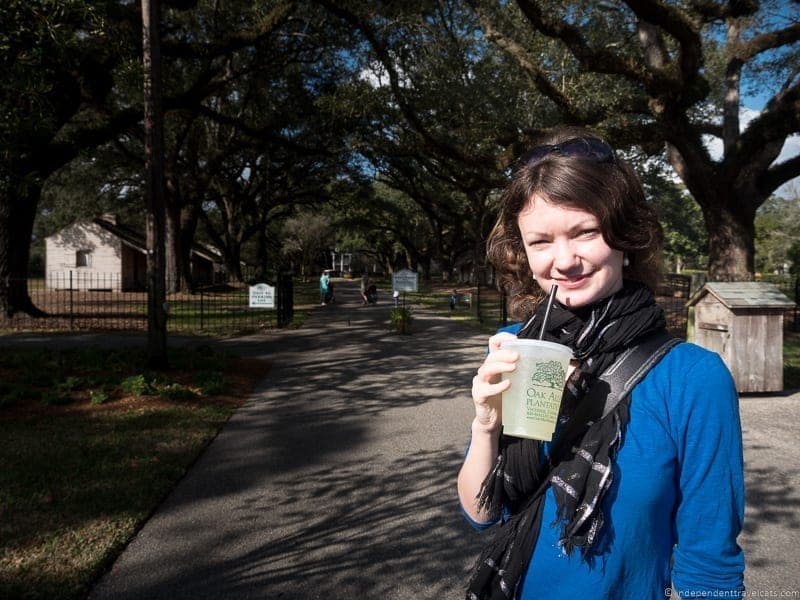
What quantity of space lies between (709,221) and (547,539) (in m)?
15.4

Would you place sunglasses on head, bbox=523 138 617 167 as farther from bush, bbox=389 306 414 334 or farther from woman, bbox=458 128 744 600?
bush, bbox=389 306 414 334

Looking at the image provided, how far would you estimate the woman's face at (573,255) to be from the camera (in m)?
1.42

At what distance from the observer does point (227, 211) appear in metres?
39.9

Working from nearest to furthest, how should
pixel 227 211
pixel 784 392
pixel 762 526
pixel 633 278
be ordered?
pixel 633 278 < pixel 762 526 < pixel 784 392 < pixel 227 211

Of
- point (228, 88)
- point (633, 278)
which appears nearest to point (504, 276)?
point (633, 278)

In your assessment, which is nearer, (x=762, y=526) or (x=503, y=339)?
(x=503, y=339)

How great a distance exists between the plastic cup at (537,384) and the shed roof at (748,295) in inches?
319

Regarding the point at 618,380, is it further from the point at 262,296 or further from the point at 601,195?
the point at 262,296

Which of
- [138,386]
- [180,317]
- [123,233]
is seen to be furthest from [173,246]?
[138,386]

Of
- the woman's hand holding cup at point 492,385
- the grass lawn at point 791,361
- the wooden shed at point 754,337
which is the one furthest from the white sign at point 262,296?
the woman's hand holding cup at point 492,385

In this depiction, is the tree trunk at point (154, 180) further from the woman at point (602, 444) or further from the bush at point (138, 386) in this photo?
the woman at point (602, 444)

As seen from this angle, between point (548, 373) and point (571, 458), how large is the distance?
11.6 inches

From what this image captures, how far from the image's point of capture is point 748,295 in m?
8.13

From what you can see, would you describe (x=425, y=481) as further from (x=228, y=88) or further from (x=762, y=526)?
(x=228, y=88)
